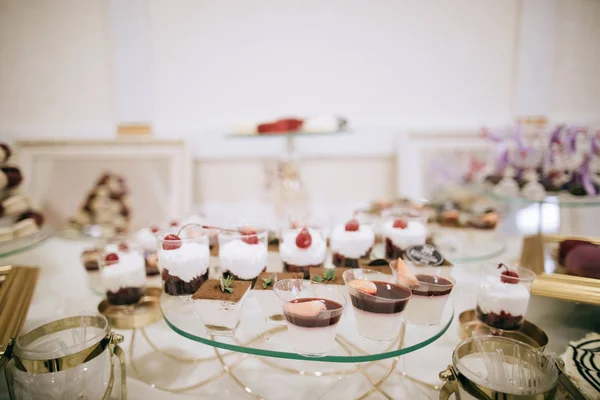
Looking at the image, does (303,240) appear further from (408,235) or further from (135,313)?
(135,313)

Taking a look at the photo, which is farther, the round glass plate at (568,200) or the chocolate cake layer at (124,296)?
the round glass plate at (568,200)

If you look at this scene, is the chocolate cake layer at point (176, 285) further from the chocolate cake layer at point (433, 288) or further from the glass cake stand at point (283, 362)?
the chocolate cake layer at point (433, 288)

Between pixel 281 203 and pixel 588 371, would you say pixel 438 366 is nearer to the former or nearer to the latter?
pixel 588 371

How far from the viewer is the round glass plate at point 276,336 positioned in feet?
3.72

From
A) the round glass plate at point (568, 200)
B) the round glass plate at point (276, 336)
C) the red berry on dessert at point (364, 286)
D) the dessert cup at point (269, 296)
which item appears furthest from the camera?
A: the round glass plate at point (568, 200)

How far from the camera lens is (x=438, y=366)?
1473 millimetres

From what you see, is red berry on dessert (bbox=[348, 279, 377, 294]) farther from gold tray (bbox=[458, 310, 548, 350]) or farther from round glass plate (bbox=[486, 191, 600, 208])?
round glass plate (bbox=[486, 191, 600, 208])

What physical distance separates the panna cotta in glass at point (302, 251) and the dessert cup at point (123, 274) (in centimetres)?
71

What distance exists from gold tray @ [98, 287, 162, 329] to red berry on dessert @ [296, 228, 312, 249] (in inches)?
30.1

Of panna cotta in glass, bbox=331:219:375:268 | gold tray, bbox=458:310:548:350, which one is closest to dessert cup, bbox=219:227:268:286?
panna cotta in glass, bbox=331:219:375:268

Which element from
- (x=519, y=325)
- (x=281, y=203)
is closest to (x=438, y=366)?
(x=519, y=325)

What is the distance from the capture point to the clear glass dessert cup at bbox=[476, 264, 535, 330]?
144 cm

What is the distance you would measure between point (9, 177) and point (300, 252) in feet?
5.93

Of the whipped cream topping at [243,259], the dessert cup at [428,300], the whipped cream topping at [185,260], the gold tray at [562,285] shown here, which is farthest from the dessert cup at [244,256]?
the gold tray at [562,285]
